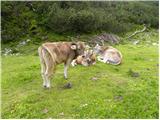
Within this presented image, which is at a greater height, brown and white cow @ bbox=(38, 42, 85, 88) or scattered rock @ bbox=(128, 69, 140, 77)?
brown and white cow @ bbox=(38, 42, 85, 88)

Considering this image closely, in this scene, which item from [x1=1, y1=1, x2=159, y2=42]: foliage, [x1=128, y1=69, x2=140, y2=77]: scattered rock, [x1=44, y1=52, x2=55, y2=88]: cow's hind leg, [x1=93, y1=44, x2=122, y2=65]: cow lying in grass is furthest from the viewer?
[x1=1, y1=1, x2=159, y2=42]: foliage

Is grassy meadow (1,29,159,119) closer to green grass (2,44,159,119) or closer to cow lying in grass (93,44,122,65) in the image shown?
green grass (2,44,159,119)

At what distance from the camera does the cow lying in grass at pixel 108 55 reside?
15.8 m

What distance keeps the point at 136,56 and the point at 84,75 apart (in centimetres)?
555

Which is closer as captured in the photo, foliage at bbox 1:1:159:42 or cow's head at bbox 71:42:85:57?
cow's head at bbox 71:42:85:57

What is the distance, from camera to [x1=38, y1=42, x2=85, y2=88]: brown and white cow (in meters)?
11.5

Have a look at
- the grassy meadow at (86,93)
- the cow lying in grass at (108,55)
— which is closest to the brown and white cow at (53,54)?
the grassy meadow at (86,93)

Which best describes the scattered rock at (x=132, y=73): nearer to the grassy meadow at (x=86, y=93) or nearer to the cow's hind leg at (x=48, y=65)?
the grassy meadow at (x=86, y=93)

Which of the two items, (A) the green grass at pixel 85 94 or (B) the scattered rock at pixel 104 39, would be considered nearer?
(A) the green grass at pixel 85 94

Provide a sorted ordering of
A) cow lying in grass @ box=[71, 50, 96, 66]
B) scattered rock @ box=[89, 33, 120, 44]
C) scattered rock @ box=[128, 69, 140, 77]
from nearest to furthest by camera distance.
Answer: scattered rock @ box=[128, 69, 140, 77], cow lying in grass @ box=[71, 50, 96, 66], scattered rock @ box=[89, 33, 120, 44]

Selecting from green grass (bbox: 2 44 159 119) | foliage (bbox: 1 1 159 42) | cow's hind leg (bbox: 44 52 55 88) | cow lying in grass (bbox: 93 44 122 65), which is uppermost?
cow's hind leg (bbox: 44 52 55 88)

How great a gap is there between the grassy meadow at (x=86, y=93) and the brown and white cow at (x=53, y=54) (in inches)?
21.8

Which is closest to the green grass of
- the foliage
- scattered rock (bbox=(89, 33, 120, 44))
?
scattered rock (bbox=(89, 33, 120, 44))

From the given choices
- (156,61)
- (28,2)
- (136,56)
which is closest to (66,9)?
(28,2)
